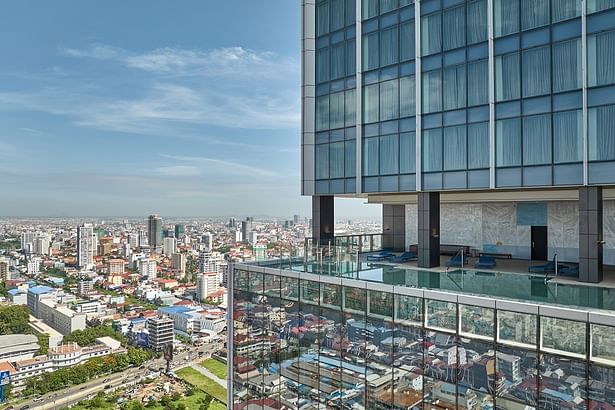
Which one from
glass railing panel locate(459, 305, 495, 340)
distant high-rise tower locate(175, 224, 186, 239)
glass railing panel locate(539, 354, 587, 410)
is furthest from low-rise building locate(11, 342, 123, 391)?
glass railing panel locate(539, 354, 587, 410)

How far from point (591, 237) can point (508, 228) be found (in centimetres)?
733

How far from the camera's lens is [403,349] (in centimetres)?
1270

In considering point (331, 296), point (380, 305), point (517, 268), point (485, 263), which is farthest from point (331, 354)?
point (517, 268)

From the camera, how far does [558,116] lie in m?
15.5

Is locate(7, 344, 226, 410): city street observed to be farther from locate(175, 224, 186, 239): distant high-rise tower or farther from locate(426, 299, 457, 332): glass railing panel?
locate(175, 224, 186, 239): distant high-rise tower

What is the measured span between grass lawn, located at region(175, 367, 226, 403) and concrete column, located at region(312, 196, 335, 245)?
180 feet

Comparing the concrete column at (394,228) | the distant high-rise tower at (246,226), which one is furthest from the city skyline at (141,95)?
the concrete column at (394,228)

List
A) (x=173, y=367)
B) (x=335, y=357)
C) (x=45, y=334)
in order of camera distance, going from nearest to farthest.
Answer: (x=335, y=357) < (x=173, y=367) < (x=45, y=334)

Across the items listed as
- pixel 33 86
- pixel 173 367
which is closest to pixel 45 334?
pixel 173 367

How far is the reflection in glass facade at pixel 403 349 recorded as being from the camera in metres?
9.77

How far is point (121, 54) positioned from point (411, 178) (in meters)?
124

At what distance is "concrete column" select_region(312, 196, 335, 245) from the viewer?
23.1 metres

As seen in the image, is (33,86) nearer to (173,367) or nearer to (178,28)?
(178,28)

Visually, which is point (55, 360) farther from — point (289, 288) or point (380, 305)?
point (380, 305)
